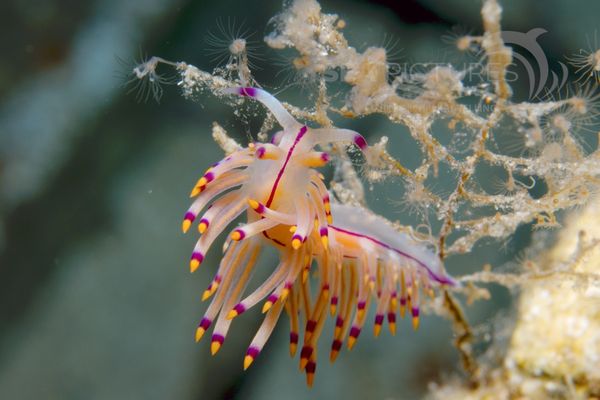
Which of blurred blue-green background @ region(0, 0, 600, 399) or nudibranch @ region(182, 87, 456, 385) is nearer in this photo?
nudibranch @ region(182, 87, 456, 385)

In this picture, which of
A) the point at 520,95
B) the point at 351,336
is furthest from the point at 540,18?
the point at 351,336

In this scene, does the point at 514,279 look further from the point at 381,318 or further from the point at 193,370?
the point at 193,370

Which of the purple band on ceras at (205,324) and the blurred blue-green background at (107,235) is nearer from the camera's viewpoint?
the purple band on ceras at (205,324)

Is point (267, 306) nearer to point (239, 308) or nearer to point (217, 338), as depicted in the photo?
point (239, 308)

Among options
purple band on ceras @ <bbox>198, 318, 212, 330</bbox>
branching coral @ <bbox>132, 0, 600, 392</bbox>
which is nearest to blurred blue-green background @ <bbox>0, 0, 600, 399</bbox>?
branching coral @ <bbox>132, 0, 600, 392</bbox>

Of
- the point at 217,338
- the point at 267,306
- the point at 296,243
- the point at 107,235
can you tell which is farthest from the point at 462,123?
the point at 107,235

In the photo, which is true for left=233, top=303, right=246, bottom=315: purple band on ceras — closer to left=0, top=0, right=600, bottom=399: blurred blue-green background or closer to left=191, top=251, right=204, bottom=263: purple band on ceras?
left=191, top=251, right=204, bottom=263: purple band on ceras

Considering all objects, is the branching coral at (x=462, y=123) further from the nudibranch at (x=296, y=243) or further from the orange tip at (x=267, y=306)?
the orange tip at (x=267, y=306)

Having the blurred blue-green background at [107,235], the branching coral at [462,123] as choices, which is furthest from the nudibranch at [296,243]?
the blurred blue-green background at [107,235]
